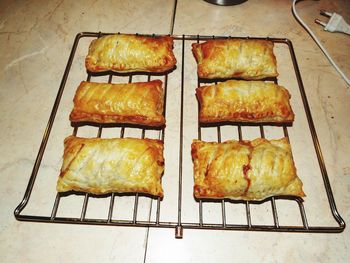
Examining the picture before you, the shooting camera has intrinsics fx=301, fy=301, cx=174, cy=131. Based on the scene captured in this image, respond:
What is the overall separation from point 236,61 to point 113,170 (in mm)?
1071

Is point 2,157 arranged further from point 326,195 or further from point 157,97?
point 326,195

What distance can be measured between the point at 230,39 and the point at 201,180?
107 centimetres

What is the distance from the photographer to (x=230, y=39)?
6.97 ft

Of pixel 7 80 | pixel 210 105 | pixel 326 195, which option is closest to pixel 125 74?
pixel 210 105

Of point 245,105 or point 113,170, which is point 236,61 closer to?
point 245,105

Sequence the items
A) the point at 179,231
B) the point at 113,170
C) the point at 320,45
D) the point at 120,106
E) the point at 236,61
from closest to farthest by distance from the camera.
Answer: the point at 179,231 → the point at 113,170 → the point at 120,106 → the point at 236,61 → the point at 320,45

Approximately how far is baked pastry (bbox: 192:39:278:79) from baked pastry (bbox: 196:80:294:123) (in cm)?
18

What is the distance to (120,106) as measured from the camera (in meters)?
1.82

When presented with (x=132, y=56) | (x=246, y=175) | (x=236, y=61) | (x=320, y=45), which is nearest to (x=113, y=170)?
(x=246, y=175)

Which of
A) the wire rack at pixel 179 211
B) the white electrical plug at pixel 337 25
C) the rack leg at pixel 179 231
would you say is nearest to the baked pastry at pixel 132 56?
the wire rack at pixel 179 211

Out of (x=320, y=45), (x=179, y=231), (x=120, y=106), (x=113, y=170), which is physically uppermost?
(x=320, y=45)

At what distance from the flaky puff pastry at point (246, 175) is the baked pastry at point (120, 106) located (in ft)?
1.39

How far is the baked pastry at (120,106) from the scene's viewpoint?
1.81 m

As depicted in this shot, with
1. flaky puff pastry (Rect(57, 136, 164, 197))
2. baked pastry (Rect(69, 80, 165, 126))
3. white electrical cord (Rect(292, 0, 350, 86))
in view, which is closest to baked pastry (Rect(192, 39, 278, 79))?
baked pastry (Rect(69, 80, 165, 126))
